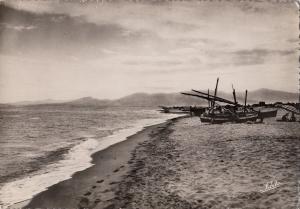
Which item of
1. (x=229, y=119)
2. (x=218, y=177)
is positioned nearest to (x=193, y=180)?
(x=218, y=177)

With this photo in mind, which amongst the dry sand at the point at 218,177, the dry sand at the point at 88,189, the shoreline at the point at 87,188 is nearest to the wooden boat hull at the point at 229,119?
the dry sand at the point at 218,177

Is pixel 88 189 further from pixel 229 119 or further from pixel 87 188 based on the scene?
pixel 229 119

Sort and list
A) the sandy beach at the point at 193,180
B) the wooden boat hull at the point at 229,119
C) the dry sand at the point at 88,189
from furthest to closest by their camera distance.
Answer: the wooden boat hull at the point at 229,119
the dry sand at the point at 88,189
the sandy beach at the point at 193,180

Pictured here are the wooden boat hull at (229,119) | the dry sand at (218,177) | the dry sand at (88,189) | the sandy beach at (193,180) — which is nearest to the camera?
the dry sand at (218,177)

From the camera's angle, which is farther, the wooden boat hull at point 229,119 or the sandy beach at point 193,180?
the wooden boat hull at point 229,119

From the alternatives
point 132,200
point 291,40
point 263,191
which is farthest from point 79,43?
point 263,191

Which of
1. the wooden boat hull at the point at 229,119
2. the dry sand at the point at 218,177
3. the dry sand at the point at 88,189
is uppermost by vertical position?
the wooden boat hull at the point at 229,119

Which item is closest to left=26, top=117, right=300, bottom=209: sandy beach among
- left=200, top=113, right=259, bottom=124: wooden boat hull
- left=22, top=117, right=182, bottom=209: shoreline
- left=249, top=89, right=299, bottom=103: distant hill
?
left=22, top=117, right=182, bottom=209: shoreline

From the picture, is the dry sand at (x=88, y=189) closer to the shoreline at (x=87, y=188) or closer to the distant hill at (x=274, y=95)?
the shoreline at (x=87, y=188)

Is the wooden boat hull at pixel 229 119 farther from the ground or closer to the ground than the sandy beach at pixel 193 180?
farther from the ground

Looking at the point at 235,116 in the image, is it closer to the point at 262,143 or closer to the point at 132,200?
the point at 262,143
